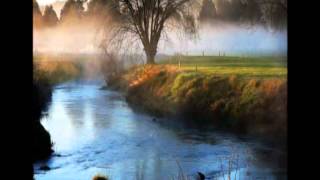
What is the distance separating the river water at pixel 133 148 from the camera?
2434mm

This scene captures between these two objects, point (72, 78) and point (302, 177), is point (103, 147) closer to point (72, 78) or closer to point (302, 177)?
point (72, 78)

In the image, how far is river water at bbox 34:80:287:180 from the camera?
243cm

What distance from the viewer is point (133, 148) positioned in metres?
2.51

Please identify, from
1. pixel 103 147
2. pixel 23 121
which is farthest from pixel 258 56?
pixel 23 121

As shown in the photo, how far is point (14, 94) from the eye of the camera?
1.36m

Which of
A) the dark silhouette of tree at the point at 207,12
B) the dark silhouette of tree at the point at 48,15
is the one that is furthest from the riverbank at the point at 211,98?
the dark silhouette of tree at the point at 48,15

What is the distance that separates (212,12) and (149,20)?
43 centimetres

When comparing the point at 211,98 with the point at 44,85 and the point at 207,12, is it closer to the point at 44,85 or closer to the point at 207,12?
the point at 207,12

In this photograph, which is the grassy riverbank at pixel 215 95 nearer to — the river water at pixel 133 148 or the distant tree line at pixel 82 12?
the river water at pixel 133 148

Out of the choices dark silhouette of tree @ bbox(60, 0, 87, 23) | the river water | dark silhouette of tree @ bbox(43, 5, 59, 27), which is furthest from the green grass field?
dark silhouette of tree @ bbox(43, 5, 59, 27)

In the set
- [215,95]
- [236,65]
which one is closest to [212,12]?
[236,65]

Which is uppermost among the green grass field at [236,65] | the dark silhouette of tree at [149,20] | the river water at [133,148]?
the dark silhouette of tree at [149,20]

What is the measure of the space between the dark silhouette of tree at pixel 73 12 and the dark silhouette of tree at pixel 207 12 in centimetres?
79

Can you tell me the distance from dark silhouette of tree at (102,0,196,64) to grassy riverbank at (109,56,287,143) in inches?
8.8
